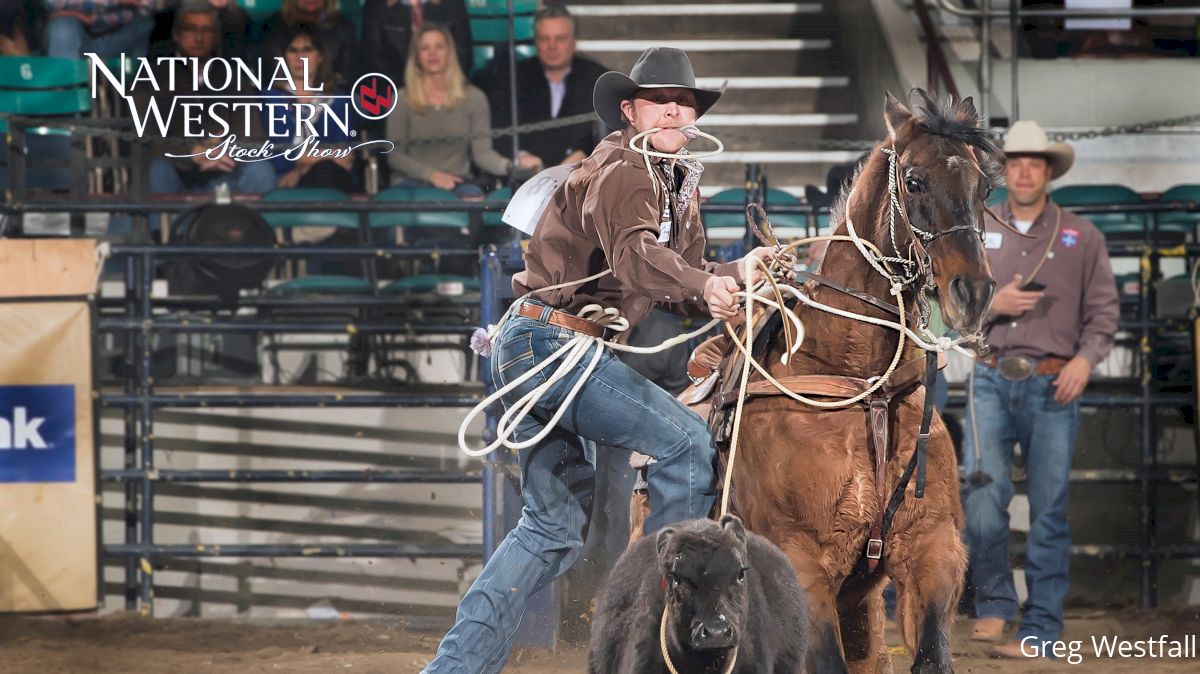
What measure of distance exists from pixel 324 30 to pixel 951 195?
5.48 meters

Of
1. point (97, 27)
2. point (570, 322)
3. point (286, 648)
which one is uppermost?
point (97, 27)

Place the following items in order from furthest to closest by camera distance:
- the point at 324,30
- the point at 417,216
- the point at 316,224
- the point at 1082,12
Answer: the point at 1082,12, the point at 324,30, the point at 417,216, the point at 316,224

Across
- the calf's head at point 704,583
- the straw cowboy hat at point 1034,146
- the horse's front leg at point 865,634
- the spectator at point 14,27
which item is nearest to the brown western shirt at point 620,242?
the calf's head at point 704,583

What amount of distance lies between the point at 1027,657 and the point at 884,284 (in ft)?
9.35

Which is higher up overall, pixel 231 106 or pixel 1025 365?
pixel 231 106

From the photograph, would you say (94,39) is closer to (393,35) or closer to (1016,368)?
(393,35)

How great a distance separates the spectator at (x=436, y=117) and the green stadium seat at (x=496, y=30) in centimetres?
77

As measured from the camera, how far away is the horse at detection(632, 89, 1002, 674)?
3.55 metres

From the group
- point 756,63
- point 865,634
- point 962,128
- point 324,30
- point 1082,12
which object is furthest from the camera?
point 756,63

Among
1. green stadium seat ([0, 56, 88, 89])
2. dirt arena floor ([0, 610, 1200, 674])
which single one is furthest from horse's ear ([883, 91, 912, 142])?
green stadium seat ([0, 56, 88, 89])

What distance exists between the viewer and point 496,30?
8.88 metres

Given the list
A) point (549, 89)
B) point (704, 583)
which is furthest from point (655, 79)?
point (549, 89)

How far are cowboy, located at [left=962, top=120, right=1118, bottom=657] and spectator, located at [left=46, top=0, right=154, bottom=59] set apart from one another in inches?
192

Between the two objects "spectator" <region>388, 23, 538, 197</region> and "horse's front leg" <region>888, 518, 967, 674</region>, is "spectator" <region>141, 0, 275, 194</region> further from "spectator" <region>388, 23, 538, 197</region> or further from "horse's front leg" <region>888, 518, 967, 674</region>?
"horse's front leg" <region>888, 518, 967, 674</region>
